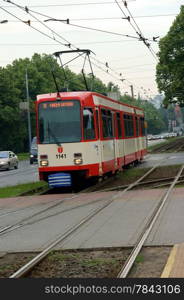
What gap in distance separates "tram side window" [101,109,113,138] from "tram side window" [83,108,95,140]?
1341 mm

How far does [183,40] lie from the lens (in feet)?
211

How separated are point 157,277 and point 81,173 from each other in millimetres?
12778

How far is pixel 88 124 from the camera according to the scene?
19984mm

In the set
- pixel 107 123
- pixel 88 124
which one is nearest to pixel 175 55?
pixel 107 123

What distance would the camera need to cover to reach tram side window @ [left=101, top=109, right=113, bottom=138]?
2166cm

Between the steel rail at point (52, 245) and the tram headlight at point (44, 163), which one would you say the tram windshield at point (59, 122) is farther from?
the steel rail at point (52, 245)

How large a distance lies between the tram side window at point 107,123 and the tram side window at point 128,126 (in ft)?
15.6

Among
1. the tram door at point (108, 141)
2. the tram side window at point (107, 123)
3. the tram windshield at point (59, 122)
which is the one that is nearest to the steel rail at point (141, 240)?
the tram windshield at point (59, 122)

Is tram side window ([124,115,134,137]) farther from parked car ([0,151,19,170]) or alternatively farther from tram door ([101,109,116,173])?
parked car ([0,151,19,170])

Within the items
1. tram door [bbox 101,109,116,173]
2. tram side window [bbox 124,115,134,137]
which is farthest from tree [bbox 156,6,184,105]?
tram door [bbox 101,109,116,173]

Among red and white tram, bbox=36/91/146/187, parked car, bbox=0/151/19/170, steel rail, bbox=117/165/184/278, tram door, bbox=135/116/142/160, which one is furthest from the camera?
parked car, bbox=0/151/19/170

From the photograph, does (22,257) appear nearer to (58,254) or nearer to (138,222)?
(58,254)

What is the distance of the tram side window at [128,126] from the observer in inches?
1109

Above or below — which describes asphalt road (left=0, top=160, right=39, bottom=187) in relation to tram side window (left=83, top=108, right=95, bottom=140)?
below
